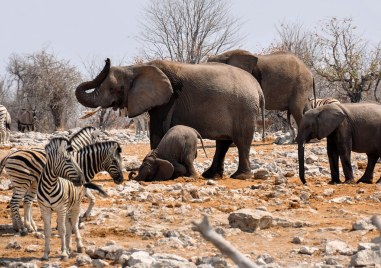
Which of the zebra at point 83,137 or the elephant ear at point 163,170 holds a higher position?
the zebra at point 83,137

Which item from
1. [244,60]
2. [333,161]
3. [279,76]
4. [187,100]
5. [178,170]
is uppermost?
[244,60]

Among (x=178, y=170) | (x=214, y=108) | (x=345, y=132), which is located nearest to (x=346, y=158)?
(x=345, y=132)

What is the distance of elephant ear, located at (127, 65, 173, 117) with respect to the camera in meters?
17.1

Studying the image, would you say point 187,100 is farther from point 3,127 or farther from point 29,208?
point 3,127

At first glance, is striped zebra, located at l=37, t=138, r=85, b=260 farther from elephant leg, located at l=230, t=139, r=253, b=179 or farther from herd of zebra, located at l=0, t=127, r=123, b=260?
elephant leg, located at l=230, t=139, r=253, b=179

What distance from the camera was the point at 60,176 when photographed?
9109 millimetres

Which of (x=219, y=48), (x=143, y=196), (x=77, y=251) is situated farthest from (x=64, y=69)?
(x=77, y=251)

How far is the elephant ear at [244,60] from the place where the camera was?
24031mm

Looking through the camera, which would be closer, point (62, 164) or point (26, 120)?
point (62, 164)

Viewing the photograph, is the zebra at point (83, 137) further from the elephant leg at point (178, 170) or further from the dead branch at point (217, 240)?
the dead branch at point (217, 240)

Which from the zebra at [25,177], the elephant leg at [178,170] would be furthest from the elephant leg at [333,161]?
the zebra at [25,177]

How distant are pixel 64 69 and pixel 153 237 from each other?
4034 centimetres

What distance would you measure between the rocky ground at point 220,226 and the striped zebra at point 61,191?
0.86 feet

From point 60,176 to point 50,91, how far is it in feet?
132
